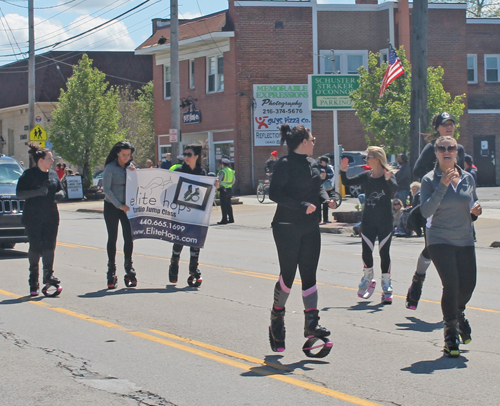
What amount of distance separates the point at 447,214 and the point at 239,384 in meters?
2.25

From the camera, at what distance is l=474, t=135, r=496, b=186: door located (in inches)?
1455

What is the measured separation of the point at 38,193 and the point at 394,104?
2026 cm

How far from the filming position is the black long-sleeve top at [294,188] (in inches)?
242

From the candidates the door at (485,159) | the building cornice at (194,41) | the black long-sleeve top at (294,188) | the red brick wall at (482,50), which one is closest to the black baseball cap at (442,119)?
the black long-sleeve top at (294,188)

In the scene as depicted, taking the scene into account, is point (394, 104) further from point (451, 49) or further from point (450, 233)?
point (450, 233)

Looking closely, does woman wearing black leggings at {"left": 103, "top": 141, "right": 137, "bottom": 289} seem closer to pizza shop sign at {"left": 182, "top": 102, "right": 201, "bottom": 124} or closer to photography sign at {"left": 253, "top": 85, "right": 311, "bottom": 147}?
photography sign at {"left": 253, "top": 85, "right": 311, "bottom": 147}

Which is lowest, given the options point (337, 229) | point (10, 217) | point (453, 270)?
point (337, 229)

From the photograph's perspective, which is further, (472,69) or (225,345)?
(472,69)

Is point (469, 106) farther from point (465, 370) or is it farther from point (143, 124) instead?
point (465, 370)

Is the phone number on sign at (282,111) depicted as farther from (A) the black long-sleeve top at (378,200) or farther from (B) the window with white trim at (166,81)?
(A) the black long-sleeve top at (378,200)

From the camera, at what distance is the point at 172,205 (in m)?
10.2

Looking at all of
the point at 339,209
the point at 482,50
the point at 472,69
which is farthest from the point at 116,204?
the point at 482,50

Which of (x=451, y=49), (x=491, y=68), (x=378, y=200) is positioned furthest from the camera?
(x=491, y=68)

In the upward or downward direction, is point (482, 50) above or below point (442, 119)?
above
